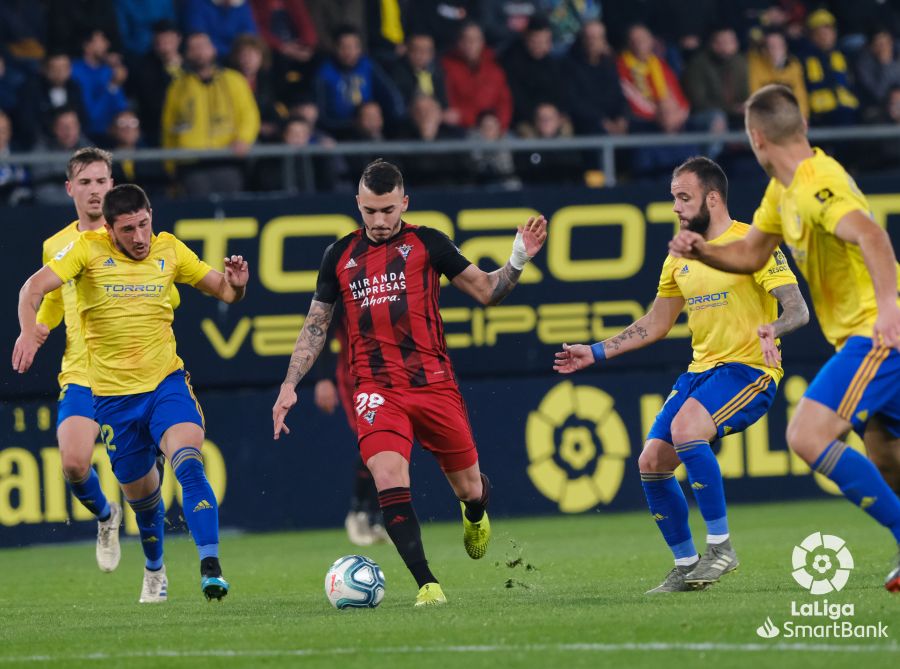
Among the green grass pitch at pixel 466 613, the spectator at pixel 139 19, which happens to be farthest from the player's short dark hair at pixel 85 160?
the spectator at pixel 139 19

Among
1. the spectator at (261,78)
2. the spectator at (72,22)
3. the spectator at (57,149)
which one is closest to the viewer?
the spectator at (57,149)

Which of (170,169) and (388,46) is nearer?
(170,169)

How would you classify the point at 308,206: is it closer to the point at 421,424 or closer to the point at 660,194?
the point at 660,194

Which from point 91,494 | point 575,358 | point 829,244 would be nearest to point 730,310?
point 575,358

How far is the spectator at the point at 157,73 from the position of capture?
15.9 m

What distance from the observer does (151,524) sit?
408 inches

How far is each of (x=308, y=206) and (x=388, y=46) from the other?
3142 mm

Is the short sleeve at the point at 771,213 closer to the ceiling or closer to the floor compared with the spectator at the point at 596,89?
closer to the floor

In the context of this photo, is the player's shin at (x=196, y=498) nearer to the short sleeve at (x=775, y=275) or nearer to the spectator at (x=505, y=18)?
the short sleeve at (x=775, y=275)

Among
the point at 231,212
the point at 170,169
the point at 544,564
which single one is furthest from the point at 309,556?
the point at 170,169

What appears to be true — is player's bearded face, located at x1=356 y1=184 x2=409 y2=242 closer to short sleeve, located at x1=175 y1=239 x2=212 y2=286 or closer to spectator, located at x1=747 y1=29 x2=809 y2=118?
short sleeve, located at x1=175 y1=239 x2=212 y2=286

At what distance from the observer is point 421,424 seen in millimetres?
9203

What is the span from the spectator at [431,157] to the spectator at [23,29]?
3.82 m

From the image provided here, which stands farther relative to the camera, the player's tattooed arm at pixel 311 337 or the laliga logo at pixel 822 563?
the player's tattooed arm at pixel 311 337
